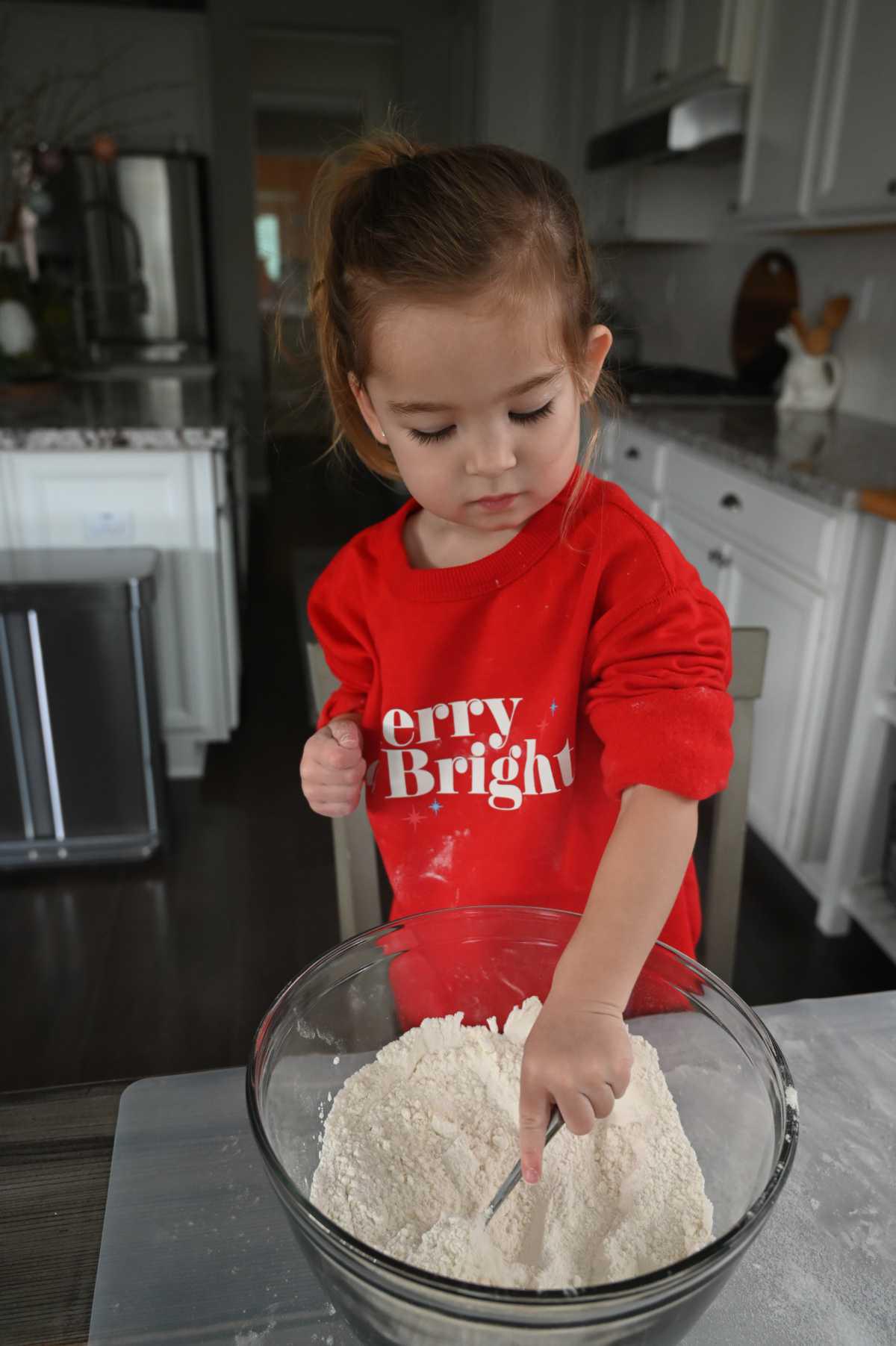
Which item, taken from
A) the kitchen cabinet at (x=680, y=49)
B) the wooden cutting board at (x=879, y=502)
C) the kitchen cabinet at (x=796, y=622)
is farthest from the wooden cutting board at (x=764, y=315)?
the wooden cutting board at (x=879, y=502)

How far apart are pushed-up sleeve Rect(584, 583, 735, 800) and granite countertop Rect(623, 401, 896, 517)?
110cm

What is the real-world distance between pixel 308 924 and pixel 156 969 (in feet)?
0.94

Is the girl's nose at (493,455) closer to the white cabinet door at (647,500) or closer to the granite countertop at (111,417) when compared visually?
the granite countertop at (111,417)

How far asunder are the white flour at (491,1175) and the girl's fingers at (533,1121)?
0.13ft

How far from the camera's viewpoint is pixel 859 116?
6.90 feet

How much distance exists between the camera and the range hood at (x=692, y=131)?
2.71 meters

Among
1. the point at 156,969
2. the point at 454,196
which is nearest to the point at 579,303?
the point at 454,196

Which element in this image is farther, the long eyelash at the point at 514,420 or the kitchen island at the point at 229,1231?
the long eyelash at the point at 514,420

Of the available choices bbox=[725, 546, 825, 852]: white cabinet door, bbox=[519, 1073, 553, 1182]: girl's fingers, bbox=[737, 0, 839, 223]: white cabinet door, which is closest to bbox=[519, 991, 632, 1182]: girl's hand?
bbox=[519, 1073, 553, 1182]: girl's fingers

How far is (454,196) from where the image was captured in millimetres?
538

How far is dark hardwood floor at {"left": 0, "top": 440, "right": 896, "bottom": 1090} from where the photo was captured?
4.99 ft

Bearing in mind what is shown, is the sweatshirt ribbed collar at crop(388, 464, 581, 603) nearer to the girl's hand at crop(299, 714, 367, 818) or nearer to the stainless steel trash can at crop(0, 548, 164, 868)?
the girl's hand at crop(299, 714, 367, 818)

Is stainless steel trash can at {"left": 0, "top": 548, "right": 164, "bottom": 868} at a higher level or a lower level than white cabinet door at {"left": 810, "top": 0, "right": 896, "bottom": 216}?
lower

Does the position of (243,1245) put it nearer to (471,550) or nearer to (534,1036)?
(534,1036)
